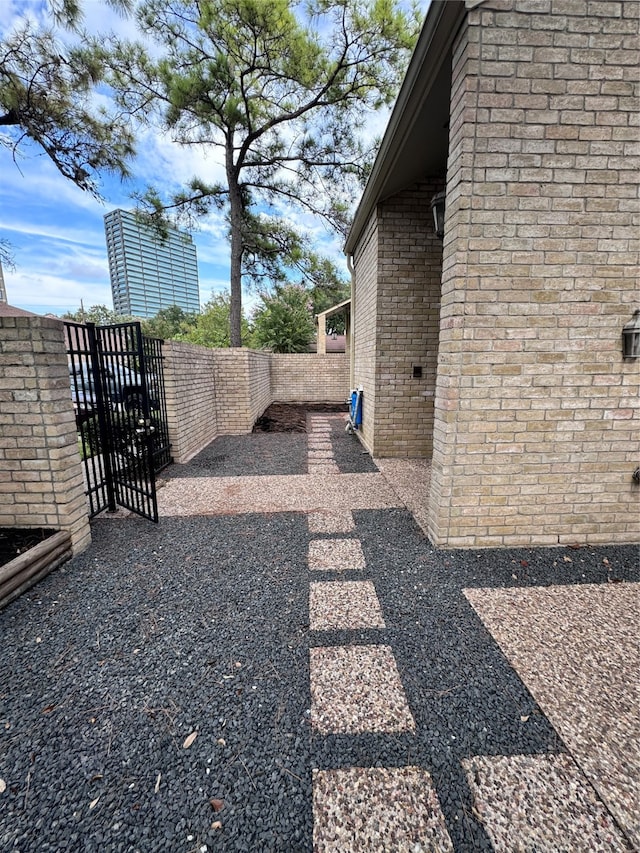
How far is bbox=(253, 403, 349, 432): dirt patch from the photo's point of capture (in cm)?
809

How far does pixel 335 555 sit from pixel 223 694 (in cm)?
129

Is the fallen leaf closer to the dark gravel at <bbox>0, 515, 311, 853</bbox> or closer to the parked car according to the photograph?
the dark gravel at <bbox>0, 515, 311, 853</bbox>

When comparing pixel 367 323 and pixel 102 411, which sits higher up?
pixel 367 323

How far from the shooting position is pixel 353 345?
770 centimetres

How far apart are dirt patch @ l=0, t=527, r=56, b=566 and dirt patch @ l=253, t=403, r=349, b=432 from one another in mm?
5266

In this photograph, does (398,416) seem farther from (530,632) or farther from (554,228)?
(530,632)

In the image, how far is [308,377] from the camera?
13000 mm

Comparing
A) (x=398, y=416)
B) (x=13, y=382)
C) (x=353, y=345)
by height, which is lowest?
(x=398, y=416)

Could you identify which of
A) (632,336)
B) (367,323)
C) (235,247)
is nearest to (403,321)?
(367,323)

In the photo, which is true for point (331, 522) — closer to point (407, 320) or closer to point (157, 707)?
point (157, 707)

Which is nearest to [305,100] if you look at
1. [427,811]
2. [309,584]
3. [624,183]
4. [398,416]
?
[398,416]

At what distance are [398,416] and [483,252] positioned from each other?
9.88ft

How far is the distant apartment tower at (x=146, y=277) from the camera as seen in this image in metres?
25.4

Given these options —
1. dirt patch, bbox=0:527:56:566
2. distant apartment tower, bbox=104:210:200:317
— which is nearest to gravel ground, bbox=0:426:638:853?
dirt patch, bbox=0:527:56:566
